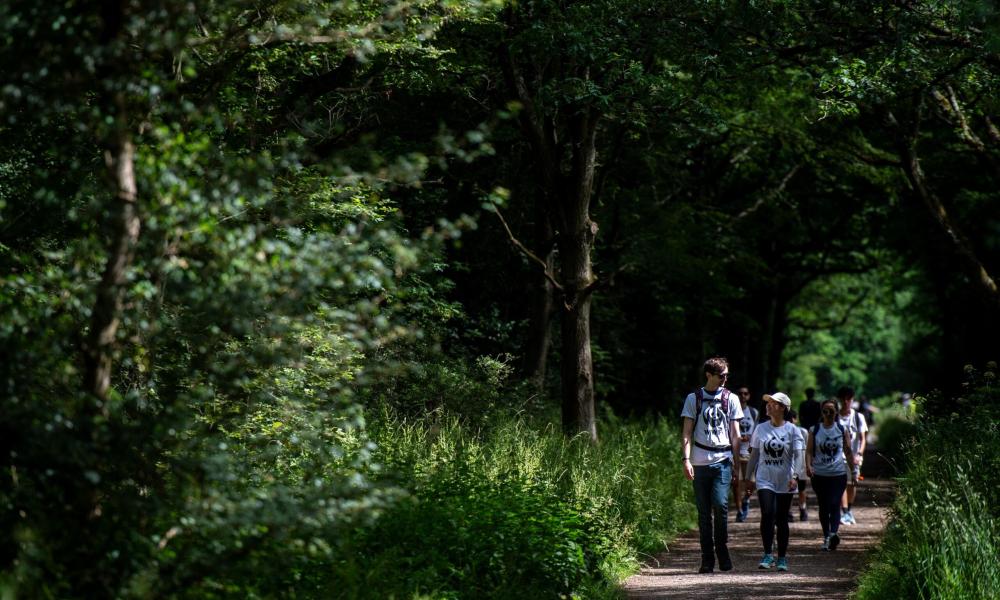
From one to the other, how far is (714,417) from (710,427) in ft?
0.34

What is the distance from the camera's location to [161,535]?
5.97 metres

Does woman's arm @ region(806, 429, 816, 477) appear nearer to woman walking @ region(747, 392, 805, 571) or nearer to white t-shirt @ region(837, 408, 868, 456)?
woman walking @ region(747, 392, 805, 571)

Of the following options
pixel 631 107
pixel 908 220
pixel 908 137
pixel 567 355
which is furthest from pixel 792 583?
pixel 908 220

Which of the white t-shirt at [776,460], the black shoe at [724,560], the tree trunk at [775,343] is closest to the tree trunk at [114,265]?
the black shoe at [724,560]

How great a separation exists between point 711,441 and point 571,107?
6.67 metres

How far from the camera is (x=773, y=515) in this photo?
11.7m

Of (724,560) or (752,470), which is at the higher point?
(752,470)

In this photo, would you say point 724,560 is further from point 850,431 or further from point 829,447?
point 850,431

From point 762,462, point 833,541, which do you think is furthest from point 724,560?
point 833,541

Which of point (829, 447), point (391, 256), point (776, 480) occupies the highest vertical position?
point (391, 256)

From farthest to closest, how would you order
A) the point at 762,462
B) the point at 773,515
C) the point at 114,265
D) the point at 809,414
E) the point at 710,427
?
the point at 809,414, the point at 762,462, the point at 773,515, the point at 710,427, the point at 114,265

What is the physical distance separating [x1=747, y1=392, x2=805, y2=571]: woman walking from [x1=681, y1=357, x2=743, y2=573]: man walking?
0.73 metres

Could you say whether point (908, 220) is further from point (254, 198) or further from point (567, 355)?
point (254, 198)

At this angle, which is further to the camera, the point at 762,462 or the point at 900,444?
the point at 900,444
